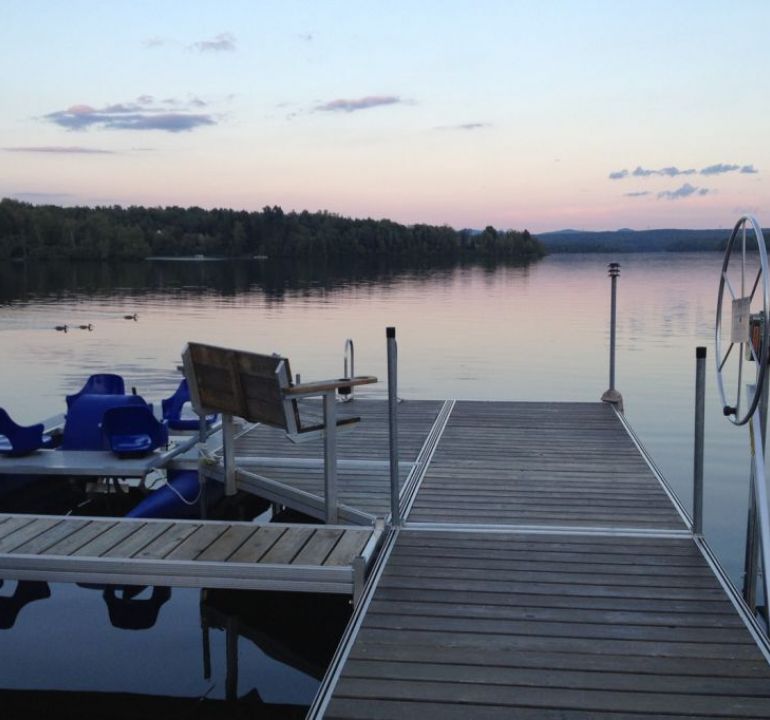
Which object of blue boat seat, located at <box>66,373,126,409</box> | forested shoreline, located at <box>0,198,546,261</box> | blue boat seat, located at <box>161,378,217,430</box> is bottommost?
blue boat seat, located at <box>161,378,217,430</box>

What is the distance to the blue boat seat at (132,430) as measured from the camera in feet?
24.8

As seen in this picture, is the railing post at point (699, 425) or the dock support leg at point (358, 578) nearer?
the dock support leg at point (358, 578)

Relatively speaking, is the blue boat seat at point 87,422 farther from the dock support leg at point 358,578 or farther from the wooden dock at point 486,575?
the dock support leg at point 358,578

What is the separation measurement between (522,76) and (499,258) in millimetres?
106487

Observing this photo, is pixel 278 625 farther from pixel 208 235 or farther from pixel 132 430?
pixel 208 235

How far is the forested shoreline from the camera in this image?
10275 cm

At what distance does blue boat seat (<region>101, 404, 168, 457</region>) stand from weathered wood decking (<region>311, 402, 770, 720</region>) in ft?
8.51

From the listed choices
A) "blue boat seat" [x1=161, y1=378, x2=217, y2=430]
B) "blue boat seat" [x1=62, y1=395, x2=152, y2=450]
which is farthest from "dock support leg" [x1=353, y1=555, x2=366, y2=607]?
"blue boat seat" [x1=161, y1=378, x2=217, y2=430]

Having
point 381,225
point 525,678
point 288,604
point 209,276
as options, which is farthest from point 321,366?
point 381,225

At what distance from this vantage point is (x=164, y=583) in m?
4.85

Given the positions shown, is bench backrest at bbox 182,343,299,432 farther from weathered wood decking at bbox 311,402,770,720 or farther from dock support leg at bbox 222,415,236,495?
weathered wood decking at bbox 311,402,770,720

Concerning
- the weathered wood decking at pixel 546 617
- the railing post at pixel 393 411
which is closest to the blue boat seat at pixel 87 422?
the weathered wood decking at pixel 546 617

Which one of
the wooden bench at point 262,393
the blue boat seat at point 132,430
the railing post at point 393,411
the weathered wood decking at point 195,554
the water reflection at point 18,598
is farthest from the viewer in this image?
the blue boat seat at point 132,430

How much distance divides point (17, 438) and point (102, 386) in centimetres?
151
